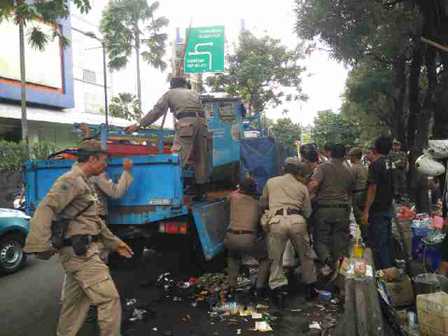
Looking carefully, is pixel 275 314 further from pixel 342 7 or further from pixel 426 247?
pixel 342 7

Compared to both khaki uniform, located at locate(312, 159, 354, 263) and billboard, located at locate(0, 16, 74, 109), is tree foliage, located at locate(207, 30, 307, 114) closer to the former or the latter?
billboard, located at locate(0, 16, 74, 109)

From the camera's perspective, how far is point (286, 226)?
174 inches

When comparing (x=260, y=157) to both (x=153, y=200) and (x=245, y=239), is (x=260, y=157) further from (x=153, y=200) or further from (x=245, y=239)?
(x=153, y=200)

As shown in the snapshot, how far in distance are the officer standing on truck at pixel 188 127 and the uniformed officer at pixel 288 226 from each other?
1067 millimetres

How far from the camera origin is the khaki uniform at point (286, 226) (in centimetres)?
443

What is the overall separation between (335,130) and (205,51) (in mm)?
21262

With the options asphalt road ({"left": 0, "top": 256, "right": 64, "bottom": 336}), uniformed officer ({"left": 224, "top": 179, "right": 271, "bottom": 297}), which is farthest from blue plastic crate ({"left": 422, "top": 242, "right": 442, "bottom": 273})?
asphalt road ({"left": 0, "top": 256, "right": 64, "bottom": 336})

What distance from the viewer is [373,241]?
4.88 metres

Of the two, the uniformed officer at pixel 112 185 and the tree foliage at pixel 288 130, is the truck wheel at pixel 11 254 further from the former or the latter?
the tree foliage at pixel 288 130

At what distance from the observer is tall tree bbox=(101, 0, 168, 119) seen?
20469 mm

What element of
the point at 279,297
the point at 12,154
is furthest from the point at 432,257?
the point at 12,154

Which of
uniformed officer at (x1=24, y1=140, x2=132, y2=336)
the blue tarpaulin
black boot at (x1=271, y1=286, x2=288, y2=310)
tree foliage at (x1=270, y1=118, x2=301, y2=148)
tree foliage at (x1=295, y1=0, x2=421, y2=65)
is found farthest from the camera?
tree foliage at (x1=270, y1=118, x2=301, y2=148)

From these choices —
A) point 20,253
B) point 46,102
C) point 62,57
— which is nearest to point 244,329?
point 20,253

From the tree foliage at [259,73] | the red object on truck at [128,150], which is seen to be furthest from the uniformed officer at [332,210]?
the tree foliage at [259,73]
